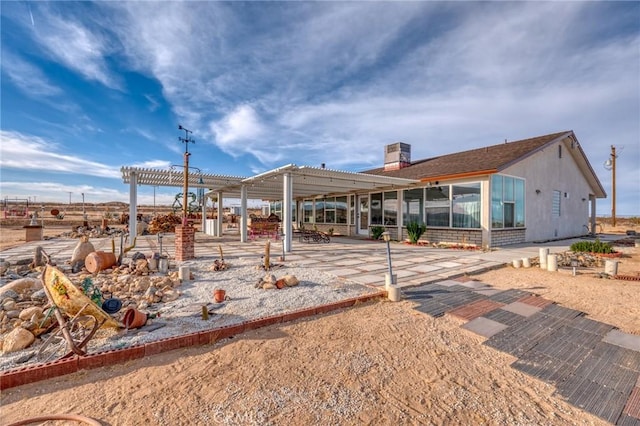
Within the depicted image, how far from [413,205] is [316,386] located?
39.3ft

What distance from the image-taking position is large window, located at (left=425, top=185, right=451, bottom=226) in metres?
11.8

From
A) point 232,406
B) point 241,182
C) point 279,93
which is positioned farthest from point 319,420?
point 279,93

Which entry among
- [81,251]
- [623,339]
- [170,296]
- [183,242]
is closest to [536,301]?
[623,339]

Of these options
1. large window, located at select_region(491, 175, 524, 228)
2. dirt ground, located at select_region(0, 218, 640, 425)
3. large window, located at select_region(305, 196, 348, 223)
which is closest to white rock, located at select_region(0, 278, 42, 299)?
dirt ground, located at select_region(0, 218, 640, 425)

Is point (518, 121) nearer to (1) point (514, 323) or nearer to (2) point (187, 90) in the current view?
(1) point (514, 323)

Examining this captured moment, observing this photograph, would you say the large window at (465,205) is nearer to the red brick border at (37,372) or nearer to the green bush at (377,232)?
the green bush at (377,232)

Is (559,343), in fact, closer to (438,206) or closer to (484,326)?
(484,326)

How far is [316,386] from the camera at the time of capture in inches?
88.7

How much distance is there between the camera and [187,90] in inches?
420

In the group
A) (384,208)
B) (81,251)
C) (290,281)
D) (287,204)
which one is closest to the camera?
(290,281)

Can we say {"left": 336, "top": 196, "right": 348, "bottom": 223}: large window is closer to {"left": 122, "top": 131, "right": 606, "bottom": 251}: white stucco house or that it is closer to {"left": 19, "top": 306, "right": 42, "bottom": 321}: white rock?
{"left": 122, "top": 131, "right": 606, "bottom": 251}: white stucco house

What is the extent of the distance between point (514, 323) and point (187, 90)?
494 inches

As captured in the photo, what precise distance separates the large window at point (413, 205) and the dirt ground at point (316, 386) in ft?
31.4

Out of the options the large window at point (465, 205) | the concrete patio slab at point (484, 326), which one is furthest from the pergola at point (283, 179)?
the concrete patio slab at point (484, 326)
